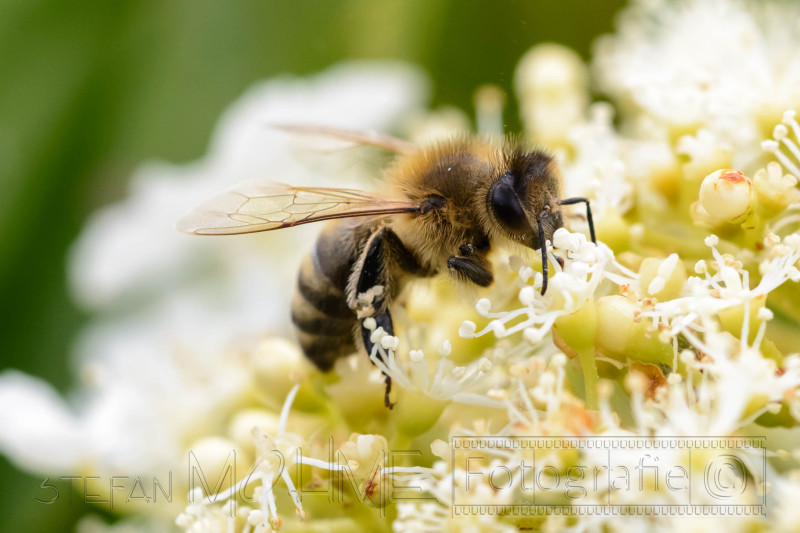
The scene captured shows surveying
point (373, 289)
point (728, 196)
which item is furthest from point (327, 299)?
point (728, 196)

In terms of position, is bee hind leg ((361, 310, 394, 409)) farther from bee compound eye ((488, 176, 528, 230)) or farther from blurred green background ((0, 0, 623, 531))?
blurred green background ((0, 0, 623, 531))

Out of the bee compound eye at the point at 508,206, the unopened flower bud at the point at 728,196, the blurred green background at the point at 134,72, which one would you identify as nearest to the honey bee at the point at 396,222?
the bee compound eye at the point at 508,206

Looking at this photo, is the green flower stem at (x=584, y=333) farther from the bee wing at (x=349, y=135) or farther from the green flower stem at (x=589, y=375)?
the bee wing at (x=349, y=135)

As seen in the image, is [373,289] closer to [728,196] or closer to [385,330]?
[385,330]

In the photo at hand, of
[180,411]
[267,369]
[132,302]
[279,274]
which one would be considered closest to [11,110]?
[132,302]

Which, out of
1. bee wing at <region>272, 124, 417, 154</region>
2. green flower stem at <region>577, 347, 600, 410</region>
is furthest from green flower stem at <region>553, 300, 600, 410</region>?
bee wing at <region>272, 124, 417, 154</region>
